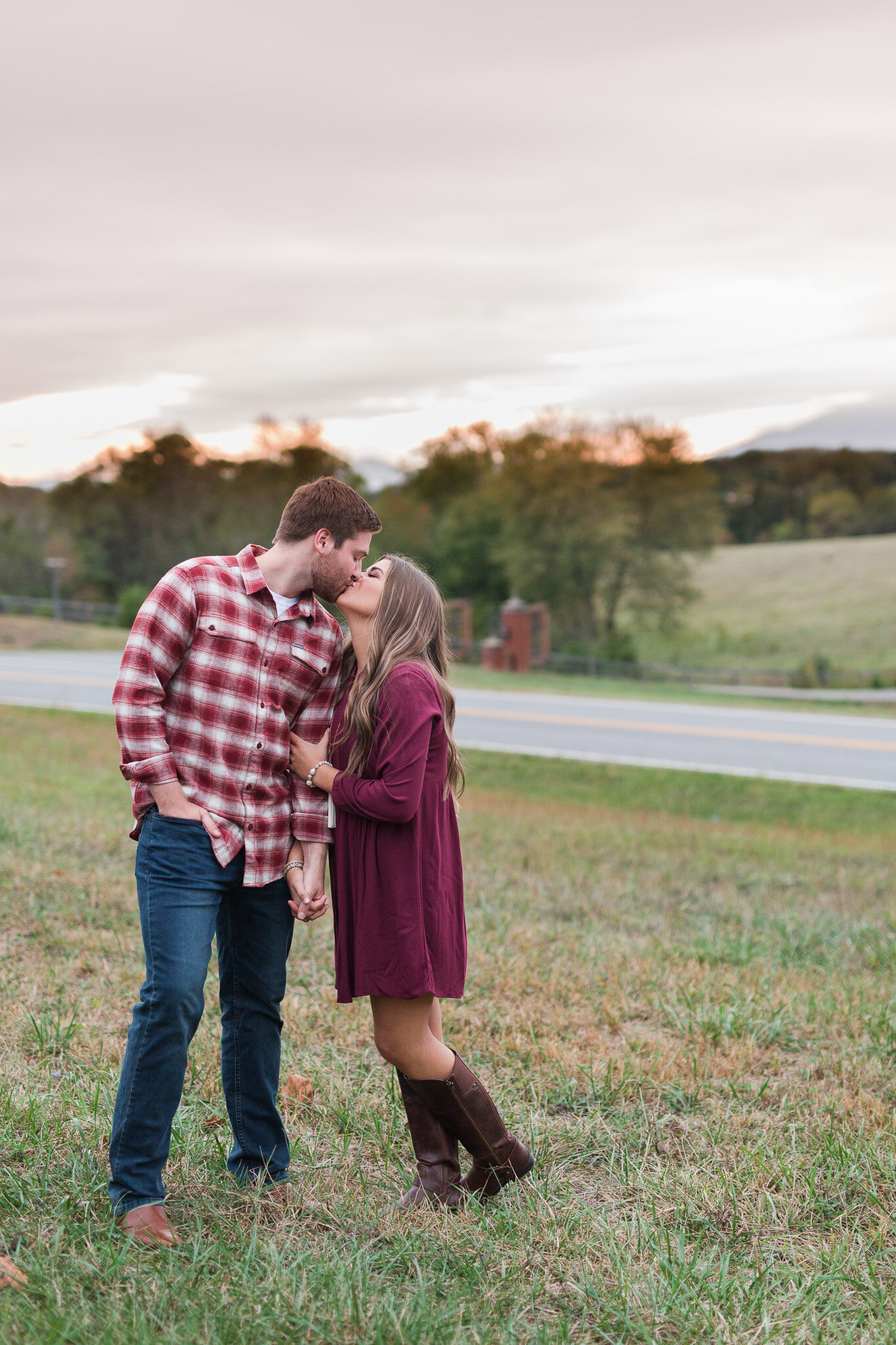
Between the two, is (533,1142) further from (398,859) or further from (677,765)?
(677,765)

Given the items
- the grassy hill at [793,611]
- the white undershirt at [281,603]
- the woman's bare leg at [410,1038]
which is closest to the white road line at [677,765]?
the woman's bare leg at [410,1038]

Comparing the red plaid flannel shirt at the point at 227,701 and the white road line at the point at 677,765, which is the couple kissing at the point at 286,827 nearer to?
the red plaid flannel shirt at the point at 227,701

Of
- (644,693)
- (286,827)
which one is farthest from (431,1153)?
(644,693)

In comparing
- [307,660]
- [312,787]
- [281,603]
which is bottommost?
[312,787]

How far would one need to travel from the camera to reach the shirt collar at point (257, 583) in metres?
2.97

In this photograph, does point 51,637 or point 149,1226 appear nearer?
point 149,1226

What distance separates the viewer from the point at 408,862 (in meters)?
2.90

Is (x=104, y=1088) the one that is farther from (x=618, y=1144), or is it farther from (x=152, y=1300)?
(x=618, y=1144)

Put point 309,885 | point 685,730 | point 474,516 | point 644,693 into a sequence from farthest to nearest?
point 474,516, point 644,693, point 685,730, point 309,885

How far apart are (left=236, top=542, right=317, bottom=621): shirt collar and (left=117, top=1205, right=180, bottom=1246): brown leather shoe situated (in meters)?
1.54

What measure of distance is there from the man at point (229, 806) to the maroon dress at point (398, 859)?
127 millimetres

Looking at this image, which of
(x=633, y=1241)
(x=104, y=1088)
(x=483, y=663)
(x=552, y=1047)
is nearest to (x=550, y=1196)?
(x=633, y=1241)

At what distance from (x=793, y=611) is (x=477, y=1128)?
61.1 meters

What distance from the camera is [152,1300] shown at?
7.77 feet
